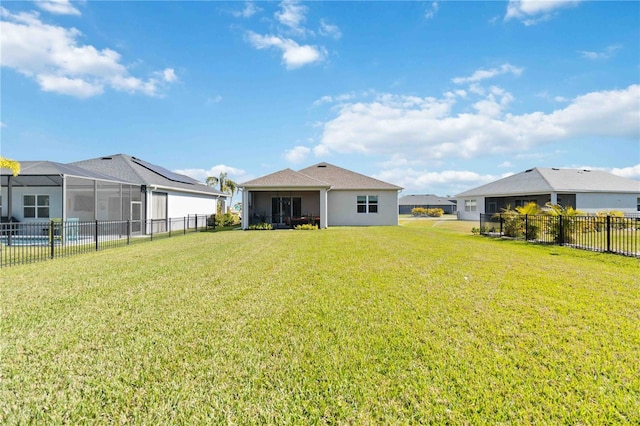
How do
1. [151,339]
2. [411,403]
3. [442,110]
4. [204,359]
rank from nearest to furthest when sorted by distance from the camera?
[411,403], [204,359], [151,339], [442,110]

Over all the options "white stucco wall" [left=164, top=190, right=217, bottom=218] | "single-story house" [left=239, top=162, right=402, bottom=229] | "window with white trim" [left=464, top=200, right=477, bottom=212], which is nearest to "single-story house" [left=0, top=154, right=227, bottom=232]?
"white stucco wall" [left=164, top=190, right=217, bottom=218]

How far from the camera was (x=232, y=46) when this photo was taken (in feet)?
51.9

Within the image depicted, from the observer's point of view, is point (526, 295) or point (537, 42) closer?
point (526, 295)

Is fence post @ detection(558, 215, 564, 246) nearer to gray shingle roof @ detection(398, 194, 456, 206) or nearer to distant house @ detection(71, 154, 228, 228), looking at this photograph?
distant house @ detection(71, 154, 228, 228)

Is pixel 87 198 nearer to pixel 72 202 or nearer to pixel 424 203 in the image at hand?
pixel 72 202

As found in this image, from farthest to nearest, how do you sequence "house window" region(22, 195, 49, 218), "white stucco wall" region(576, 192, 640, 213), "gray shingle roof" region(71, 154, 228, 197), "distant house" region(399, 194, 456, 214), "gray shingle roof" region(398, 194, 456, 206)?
"gray shingle roof" region(398, 194, 456, 206), "distant house" region(399, 194, 456, 214), "white stucco wall" region(576, 192, 640, 213), "gray shingle roof" region(71, 154, 228, 197), "house window" region(22, 195, 49, 218)

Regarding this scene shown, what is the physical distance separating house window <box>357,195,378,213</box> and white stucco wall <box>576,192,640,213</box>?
1858 cm

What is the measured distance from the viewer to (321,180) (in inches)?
1028

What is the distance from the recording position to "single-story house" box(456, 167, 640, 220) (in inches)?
1075

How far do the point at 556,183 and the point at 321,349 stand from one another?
110ft

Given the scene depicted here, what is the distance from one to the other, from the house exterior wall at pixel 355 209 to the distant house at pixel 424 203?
48313 mm

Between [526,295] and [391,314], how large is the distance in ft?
9.38

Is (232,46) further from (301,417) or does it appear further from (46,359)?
(301,417)

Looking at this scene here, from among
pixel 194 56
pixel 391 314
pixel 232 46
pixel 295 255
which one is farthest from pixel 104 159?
pixel 391 314
